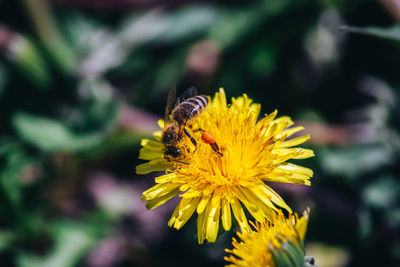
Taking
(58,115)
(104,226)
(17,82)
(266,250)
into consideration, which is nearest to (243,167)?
(266,250)

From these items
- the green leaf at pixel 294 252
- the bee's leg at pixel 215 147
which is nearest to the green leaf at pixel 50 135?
the bee's leg at pixel 215 147

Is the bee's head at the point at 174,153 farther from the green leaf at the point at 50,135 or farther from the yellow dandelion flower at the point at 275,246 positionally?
the green leaf at the point at 50,135

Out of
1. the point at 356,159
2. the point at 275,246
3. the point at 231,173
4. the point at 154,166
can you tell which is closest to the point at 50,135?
the point at 154,166

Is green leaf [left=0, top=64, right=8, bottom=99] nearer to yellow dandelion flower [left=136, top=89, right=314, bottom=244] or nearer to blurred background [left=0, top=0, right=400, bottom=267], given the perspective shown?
blurred background [left=0, top=0, right=400, bottom=267]

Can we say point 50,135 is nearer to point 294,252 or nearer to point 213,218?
point 213,218

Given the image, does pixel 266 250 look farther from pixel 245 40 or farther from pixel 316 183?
pixel 245 40
